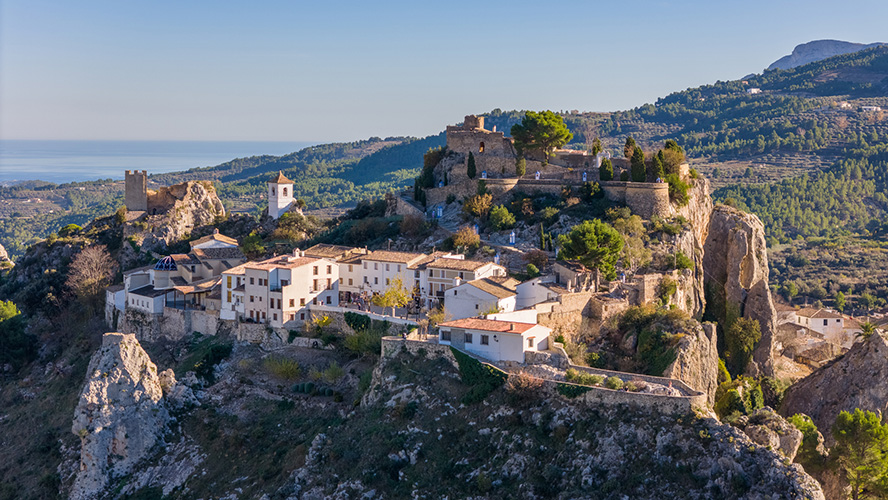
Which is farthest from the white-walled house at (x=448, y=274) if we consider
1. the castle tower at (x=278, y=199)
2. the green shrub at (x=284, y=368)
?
the castle tower at (x=278, y=199)

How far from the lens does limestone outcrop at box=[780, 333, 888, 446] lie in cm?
4309

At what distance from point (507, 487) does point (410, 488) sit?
398 cm

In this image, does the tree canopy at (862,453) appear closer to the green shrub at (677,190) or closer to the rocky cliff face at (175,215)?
the green shrub at (677,190)

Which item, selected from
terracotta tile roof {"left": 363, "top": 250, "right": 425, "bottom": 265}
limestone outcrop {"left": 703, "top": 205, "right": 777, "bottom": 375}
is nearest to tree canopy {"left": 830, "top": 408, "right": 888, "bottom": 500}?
limestone outcrop {"left": 703, "top": 205, "right": 777, "bottom": 375}

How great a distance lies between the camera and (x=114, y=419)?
4212 centimetres

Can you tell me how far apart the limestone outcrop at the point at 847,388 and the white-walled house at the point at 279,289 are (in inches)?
1017

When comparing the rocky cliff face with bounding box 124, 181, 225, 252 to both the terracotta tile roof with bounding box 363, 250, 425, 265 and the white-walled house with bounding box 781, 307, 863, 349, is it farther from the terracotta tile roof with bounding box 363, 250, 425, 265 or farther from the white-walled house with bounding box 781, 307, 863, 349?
the white-walled house with bounding box 781, 307, 863, 349

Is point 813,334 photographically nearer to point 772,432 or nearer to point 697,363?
point 697,363

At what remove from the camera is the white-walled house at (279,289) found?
4784 cm

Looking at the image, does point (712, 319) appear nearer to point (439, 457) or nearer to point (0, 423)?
point (439, 457)

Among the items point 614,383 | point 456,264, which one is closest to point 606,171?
point 456,264

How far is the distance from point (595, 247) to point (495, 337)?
39.7 ft

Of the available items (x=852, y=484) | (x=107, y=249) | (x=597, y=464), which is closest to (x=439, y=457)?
(x=597, y=464)

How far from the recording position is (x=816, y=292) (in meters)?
94.5
